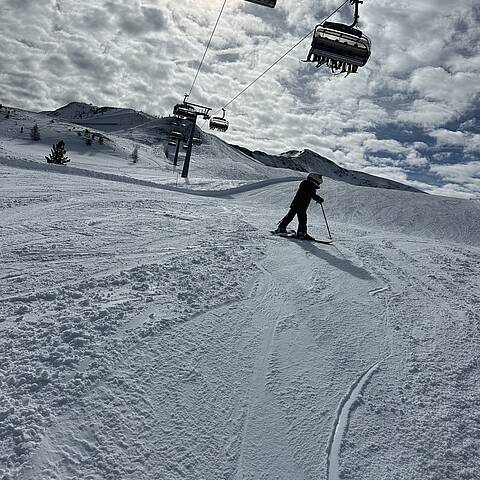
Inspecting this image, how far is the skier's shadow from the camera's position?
7.09 meters

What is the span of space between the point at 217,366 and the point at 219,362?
0.07 metres

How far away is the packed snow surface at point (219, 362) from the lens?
8.42 feet

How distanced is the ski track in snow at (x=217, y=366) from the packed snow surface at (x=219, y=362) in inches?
0.6

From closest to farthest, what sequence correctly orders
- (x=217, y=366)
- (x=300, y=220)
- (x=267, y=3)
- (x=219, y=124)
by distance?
1. (x=217, y=366)
2. (x=267, y=3)
3. (x=300, y=220)
4. (x=219, y=124)

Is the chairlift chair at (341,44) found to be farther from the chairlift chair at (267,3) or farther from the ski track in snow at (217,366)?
the ski track in snow at (217,366)

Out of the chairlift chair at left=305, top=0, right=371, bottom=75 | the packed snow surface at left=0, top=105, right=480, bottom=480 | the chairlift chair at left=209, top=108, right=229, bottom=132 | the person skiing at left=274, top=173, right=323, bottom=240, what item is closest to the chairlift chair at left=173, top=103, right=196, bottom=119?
the chairlift chair at left=209, top=108, right=229, bottom=132

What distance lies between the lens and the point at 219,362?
3.53m

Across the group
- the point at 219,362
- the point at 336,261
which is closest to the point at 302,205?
the point at 336,261

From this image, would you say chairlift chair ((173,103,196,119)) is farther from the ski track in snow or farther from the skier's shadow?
the ski track in snow

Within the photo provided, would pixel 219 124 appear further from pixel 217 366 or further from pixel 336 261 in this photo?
pixel 217 366

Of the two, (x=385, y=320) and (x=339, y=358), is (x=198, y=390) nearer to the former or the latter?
(x=339, y=358)

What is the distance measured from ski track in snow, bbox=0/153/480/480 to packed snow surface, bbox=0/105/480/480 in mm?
14

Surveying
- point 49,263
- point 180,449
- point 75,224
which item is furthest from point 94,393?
point 75,224

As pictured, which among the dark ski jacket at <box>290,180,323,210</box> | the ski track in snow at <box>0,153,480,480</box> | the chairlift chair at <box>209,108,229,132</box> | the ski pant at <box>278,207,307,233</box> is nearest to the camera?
the ski track in snow at <box>0,153,480,480</box>
